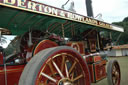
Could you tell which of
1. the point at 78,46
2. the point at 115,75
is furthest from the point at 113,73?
the point at 78,46

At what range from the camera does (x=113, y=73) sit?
10.5 ft

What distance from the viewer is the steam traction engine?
140 centimetres

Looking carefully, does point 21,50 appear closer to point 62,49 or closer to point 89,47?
point 62,49

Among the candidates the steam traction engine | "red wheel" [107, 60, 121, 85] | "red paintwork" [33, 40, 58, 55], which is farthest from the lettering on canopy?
"red wheel" [107, 60, 121, 85]

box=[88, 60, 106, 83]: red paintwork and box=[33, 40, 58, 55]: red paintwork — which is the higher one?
box=[33, 40, 58, 55]: red paintwork

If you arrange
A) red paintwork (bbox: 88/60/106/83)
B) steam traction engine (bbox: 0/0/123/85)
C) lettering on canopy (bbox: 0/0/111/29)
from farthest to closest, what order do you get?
1. red paintwork (bbox: 88/60/106/83)
2. lettering on canopy (bbox: 0/0/111/29)
3. steam traction engine (bbox: 0/0/123/85)

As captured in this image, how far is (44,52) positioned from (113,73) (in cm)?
240

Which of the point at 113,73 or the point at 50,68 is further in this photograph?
the point at 113,73

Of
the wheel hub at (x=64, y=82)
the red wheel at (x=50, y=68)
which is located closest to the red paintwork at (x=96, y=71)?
the red wheel at (x=50, y=68)

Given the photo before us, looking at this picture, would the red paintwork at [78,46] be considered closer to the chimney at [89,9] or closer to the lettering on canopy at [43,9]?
the lettering on canopy at [43,9]

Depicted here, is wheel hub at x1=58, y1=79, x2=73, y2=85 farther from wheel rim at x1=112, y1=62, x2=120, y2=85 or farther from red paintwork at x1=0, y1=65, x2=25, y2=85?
wheel rim at x1=112, y1=62, x2=120, y2=85

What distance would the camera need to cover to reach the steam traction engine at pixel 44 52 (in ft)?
4.59

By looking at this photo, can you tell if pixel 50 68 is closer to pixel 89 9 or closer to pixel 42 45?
pixel 42 45

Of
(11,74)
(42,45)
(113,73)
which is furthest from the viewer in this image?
(113,73)
